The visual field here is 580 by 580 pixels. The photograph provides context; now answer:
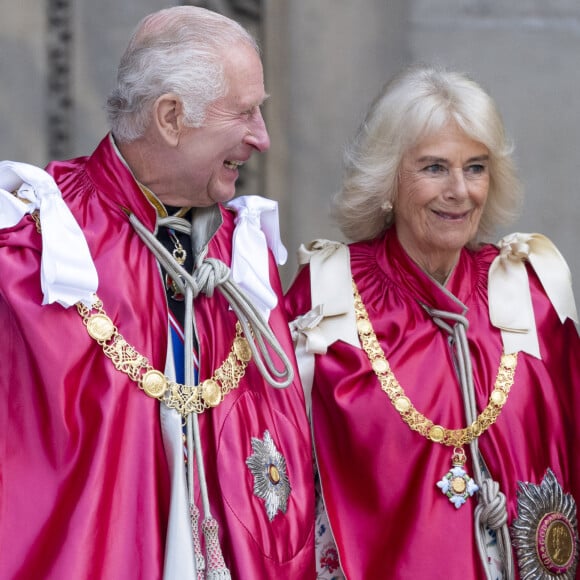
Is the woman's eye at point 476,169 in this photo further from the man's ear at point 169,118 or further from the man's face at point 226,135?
the man's ear at point 169,118

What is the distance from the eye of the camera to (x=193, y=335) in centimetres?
312

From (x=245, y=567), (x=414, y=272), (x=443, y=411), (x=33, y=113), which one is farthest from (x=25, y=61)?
(x=245, y=567)

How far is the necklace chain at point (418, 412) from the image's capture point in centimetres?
352

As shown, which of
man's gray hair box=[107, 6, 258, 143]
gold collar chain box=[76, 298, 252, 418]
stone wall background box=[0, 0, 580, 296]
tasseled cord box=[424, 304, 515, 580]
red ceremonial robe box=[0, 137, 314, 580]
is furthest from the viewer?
stone wall background box=[0, 0, 580, 296]

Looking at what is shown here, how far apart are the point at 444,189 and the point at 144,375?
3.39 feet

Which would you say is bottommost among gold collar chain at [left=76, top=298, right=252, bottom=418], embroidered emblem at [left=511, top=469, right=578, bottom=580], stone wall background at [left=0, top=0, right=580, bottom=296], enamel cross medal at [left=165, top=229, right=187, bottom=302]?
embroidered emblem at [left=511, top=469, right=578, bottom=580]

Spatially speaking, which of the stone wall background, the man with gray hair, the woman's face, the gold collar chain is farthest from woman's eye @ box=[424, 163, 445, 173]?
the stone wall background

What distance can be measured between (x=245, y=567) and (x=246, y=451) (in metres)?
0.25

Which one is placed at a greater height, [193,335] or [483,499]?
A: [193,335]

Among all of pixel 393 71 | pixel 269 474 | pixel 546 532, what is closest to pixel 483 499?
pixel 546 532

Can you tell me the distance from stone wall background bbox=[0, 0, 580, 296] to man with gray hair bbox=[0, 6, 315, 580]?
1.88 m

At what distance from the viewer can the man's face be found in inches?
122

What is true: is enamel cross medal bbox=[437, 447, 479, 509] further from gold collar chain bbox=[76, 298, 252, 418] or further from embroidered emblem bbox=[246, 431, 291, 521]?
gold collar chain bbox=[76, 298, 252, 418]

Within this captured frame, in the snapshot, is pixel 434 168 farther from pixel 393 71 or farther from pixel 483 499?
pixel 393 71
